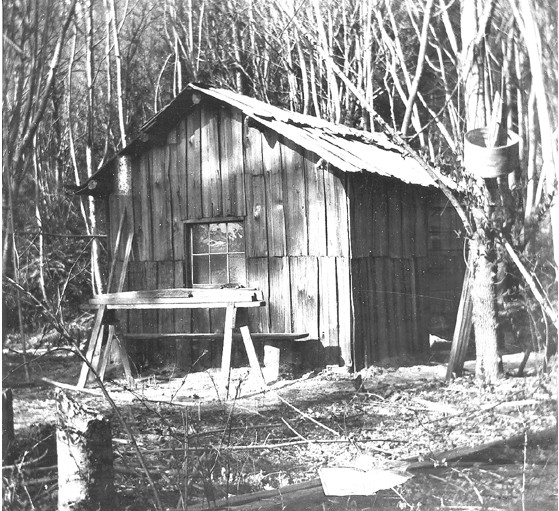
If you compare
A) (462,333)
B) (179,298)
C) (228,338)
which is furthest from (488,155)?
(179,298)

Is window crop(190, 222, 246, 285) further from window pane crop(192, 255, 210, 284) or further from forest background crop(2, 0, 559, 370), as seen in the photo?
forest background crop(2, 0, 559, 370)

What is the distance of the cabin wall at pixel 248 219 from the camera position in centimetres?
368

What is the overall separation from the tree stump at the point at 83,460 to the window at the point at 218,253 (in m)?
1.29

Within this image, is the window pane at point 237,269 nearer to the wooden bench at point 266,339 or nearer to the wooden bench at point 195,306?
the wooden bench at point 195,306

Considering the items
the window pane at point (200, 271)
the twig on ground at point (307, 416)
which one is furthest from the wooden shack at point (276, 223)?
the twig on ground at point (307, 416)

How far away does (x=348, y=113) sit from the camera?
4891 millimetres

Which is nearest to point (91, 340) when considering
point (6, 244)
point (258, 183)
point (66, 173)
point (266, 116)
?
point (6, 244)

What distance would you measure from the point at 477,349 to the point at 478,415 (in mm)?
387

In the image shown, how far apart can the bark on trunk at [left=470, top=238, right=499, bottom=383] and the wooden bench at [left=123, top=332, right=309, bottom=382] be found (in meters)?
1.11

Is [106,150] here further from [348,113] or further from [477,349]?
[477,349]

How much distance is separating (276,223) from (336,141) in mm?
820

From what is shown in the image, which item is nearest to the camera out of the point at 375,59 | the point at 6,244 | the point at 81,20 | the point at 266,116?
the point at 6,244

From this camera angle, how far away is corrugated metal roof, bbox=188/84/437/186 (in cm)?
420

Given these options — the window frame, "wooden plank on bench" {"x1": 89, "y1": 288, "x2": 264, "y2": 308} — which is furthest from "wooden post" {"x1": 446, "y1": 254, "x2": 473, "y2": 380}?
the window frame
